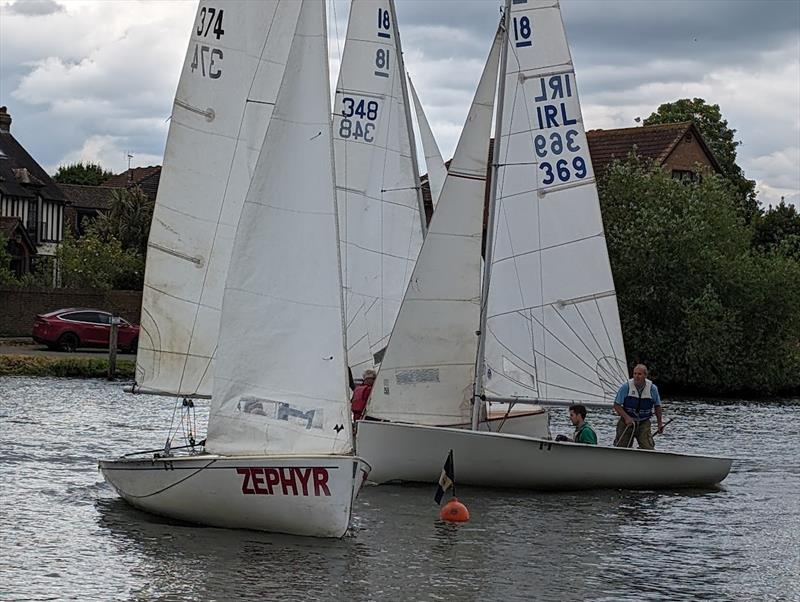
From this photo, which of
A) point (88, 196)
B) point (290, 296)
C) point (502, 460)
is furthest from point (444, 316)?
point (88, 196)

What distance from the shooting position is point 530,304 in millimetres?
23297

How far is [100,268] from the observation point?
62906 millimetres

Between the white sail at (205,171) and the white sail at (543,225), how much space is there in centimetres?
592

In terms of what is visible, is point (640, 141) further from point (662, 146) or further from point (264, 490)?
point (264, 490)

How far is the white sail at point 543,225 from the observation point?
2312cm

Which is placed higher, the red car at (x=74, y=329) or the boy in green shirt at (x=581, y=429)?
the red car at (x=74, y=329)

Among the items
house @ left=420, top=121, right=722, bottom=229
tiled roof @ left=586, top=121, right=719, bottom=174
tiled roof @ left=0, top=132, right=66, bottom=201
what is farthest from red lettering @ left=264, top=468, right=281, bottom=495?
tiled roof @ left=0, top=132, right=66, bottom=201

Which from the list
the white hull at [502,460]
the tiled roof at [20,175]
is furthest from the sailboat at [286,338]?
the tiled roof at [20,175]

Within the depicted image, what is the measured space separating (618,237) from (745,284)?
484 cm

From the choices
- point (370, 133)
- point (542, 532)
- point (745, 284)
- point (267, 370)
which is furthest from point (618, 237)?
point (267, 370)

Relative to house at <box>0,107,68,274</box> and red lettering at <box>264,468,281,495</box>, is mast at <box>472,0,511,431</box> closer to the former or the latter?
red lettering at <box>264,468,281,495</box>

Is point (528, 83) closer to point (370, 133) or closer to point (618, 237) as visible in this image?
point (370, 133)

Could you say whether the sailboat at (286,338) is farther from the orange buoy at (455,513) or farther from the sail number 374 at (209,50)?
the orange buoy at (455,513)

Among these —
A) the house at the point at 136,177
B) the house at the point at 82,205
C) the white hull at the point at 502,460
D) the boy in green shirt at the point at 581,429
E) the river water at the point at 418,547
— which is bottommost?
the river water at the point at 418,547
